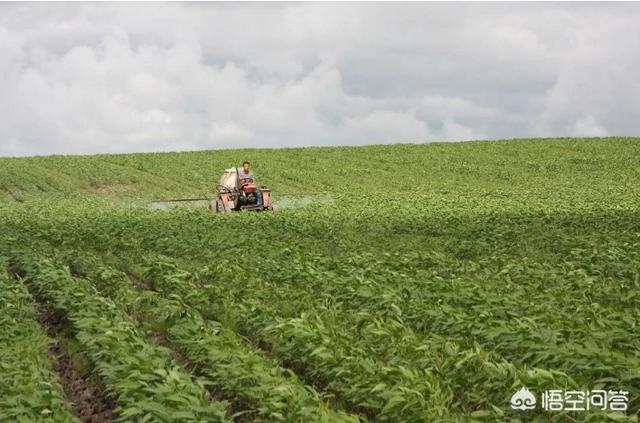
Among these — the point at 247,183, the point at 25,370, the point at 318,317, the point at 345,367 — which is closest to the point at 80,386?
the point at 25,370

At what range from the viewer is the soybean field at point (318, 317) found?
845 centimetres

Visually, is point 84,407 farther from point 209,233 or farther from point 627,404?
point 209,233

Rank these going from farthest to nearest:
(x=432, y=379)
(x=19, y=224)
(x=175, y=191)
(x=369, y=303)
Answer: (x=175, y=191) < (x=19, y=224) < (x=369, y=303) < (x=432, y=379)

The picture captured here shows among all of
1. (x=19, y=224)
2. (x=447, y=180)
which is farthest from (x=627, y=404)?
(x=447, y=180)

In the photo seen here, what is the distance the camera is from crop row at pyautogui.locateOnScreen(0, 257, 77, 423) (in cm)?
859

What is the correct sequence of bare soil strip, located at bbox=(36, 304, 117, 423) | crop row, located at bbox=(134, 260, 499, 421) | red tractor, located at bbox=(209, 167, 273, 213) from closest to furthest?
1. crop row, located at bbox=(134, 260, 499, 421)
2. bare soil strip, located at bbox=(36, 304, 117, 423)
3. red tractor, located at bbox=(209, 167, 273, 213)

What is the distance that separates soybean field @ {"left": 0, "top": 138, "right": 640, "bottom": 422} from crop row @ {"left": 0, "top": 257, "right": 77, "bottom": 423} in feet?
0.12

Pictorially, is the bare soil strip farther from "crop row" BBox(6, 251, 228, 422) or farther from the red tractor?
the red tractor

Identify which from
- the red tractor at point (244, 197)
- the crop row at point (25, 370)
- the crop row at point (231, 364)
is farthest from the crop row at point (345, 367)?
the red tractor at point (244, 197)

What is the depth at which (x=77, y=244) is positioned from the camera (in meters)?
21.6

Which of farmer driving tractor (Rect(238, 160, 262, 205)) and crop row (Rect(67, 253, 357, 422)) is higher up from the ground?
farmer driving tractor (Rect(238, 160, 262, 205))

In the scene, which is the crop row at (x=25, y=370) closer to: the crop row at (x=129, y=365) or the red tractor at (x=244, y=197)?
the crop row at (x=129, y=365)

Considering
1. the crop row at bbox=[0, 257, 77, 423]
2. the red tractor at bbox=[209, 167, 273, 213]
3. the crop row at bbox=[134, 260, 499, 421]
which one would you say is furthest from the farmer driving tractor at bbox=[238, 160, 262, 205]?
the crop row at bbox=[134, 260, 499, 421]

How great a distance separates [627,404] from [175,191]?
4265 centimetres
